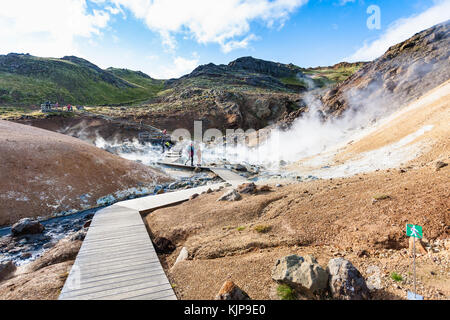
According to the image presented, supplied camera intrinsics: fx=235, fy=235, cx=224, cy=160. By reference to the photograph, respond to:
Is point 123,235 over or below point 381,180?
below

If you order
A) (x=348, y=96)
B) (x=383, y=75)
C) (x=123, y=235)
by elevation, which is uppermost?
(x=383, y=75)

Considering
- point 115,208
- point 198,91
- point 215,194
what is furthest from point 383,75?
point 198,91

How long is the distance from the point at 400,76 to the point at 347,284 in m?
24.6

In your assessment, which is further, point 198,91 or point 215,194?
point 198,91

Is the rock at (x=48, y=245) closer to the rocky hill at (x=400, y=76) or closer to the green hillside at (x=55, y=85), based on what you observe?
the rocky hill at (x=400, y=76)

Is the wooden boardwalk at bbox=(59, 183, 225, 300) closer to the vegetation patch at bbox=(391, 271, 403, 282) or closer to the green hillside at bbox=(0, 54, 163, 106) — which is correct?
the vegetation patch at bbox=(391, 271, 403, 282)

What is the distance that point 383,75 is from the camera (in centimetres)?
2314

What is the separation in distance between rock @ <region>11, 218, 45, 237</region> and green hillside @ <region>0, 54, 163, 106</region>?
50784 millimetres

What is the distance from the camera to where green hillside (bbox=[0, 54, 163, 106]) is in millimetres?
51000

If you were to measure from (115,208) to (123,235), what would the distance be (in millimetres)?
2929

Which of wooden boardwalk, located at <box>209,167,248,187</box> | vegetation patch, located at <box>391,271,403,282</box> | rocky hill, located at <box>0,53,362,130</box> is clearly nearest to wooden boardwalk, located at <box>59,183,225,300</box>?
vegetation patch, located at <box>391,271,403,282</box>

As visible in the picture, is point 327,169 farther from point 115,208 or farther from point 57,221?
point 57,221

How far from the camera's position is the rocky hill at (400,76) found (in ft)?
64.2

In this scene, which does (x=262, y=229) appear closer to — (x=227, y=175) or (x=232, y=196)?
(x=232, y=196)
